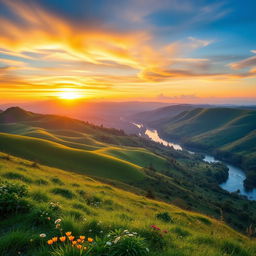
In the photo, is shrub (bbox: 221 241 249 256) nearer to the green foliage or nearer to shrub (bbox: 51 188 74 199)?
the green foliage

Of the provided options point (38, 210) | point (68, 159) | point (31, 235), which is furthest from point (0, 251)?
point (68, 159)

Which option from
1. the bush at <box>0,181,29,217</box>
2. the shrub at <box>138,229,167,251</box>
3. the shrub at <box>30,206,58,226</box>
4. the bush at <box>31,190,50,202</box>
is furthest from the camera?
the bush at <box>31,190,50,202</box>


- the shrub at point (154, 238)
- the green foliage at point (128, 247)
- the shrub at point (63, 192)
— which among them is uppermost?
the green foliage at point (128, 247)

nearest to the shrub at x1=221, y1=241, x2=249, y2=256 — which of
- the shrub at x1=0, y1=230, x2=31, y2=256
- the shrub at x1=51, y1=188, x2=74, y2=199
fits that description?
the shrub at x1=0, y1=230, x2=31, y2=256

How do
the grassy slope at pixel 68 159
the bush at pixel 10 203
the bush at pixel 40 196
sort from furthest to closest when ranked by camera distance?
the grassy slope at pixel 68 159 → the bush at pixel 40 196 → the bush at pixel 10 203

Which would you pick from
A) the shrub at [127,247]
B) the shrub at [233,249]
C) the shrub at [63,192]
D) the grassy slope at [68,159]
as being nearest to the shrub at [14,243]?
the shrub at [127,247]

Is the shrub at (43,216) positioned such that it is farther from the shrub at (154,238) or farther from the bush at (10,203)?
the shrub at (154,238)

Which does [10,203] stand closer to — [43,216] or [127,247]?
[43,216]

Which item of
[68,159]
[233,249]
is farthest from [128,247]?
[68,159]

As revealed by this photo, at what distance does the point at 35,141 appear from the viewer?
57.0 metres

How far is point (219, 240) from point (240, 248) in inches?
31.5

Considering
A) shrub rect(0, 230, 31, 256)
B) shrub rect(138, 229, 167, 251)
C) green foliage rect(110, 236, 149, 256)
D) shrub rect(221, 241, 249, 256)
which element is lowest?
shrub rect(221, 241, 249, 256)

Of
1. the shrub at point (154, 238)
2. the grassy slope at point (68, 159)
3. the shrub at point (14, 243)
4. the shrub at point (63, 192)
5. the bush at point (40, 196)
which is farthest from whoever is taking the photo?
the grassy slope at point (68, 159)

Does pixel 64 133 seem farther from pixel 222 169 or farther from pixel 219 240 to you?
pixel 219 240
